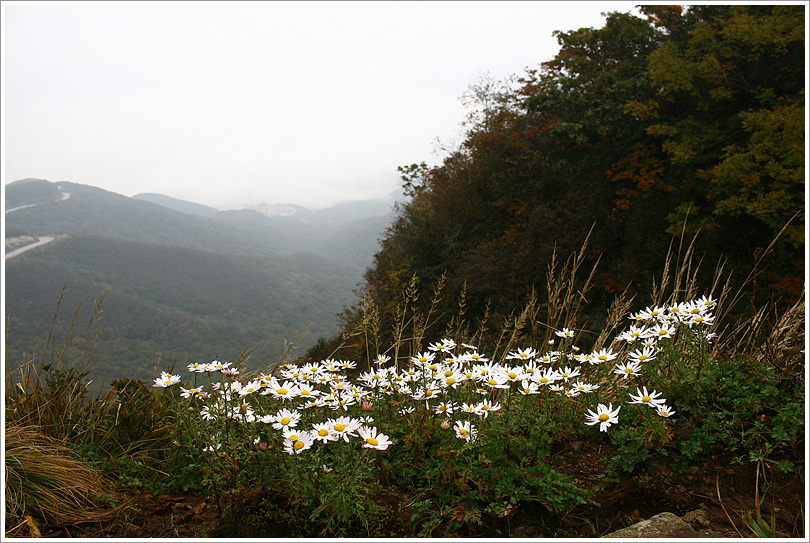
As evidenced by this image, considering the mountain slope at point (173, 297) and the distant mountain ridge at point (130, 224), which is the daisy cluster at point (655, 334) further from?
the distant mountain ridge at point (130, 224)

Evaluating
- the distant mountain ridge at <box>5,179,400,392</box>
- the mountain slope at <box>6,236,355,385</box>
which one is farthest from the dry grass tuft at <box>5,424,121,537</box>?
the mountain slope at <box>6,236,355,385</box>

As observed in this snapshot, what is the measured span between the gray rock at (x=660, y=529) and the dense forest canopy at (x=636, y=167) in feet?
19.9

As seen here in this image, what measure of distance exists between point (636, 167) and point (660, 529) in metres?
12.4

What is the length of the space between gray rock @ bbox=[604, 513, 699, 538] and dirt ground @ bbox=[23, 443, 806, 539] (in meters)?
0.08

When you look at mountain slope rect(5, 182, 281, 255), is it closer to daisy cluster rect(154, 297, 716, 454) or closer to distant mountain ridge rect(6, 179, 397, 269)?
distant mountain ridge rect(6, 179, 397, 269)

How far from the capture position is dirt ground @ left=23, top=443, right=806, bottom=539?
4.66ft

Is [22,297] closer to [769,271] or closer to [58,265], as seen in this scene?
[58,265]

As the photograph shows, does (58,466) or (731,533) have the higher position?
(58,466)

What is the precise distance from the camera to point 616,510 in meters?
1.54

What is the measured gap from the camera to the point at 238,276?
279 feet

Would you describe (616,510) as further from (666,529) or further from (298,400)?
(298,400)

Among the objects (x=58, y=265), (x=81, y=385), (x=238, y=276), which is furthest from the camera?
(x=238, y=276)

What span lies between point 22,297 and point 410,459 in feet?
234

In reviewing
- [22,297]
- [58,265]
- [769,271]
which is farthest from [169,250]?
[769,271]
